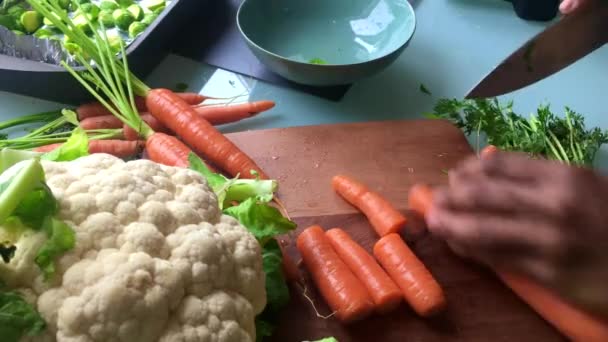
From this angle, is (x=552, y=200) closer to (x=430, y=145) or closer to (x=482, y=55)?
(x=430, y=145)

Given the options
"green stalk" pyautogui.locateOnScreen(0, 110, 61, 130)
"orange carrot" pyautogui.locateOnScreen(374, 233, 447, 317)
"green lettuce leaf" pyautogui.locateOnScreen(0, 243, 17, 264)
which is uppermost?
"green lettuce leaf" pyautogui.locateOnScreen(0, 243, 17, 264)

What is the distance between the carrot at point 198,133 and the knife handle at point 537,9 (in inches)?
35.4

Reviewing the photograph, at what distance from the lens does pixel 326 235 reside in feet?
3.33

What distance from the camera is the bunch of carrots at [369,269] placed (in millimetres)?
920

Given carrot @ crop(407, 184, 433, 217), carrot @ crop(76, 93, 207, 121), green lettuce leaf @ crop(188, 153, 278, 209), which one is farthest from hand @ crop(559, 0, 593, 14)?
carrot @ crop(76, 93, 207, 121)

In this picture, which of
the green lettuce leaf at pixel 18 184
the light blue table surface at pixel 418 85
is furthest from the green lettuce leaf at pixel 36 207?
the light blue table surface at pixel 418 85

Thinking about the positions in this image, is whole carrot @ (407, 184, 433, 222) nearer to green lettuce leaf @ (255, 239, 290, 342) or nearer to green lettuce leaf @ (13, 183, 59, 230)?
green lettuce leaf @ (255, 239, 290, 342)

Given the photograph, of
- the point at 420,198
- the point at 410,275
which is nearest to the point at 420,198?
the point at 420,198

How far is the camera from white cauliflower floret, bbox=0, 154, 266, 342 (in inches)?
26.9

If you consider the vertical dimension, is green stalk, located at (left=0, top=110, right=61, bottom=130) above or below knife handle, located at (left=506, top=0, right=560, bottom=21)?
below

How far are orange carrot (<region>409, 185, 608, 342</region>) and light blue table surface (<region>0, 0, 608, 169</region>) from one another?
41cm

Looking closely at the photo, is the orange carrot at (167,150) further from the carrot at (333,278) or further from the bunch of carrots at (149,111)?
the carrot at (333,278)

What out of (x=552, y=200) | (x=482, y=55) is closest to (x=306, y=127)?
(x=482, y=55)

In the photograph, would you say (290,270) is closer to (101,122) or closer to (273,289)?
(273,289)
